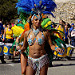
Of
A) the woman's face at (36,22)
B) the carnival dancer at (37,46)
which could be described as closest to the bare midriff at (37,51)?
the carnival dancer at (37,46)

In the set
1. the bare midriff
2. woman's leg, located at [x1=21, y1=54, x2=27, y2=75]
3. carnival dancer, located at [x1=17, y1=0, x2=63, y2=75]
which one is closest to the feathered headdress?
carnival dancer, located at [x1=17, y1=0, x2=63, y2=75]

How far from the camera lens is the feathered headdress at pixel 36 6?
614 centimetres

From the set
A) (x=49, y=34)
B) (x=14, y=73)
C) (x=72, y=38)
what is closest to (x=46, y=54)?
(x=49, y=34)

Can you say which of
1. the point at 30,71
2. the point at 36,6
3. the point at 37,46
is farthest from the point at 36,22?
the point at 30,71

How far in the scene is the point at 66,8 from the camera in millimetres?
27469

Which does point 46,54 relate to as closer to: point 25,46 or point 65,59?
point 25,46

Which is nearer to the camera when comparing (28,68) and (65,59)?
(28,68)

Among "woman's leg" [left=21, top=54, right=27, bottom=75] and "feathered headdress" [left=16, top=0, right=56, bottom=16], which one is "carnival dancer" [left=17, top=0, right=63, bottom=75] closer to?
"feathered headdress" [left=16, top=0, right=56, bottom=16]

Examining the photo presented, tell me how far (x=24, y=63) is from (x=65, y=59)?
7064 millimetres

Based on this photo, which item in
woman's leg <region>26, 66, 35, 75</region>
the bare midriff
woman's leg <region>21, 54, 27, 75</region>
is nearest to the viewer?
woman's leg <region>26, 66, 35, 75</region>

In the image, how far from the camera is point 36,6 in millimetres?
6133

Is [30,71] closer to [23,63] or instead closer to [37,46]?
[37,46]

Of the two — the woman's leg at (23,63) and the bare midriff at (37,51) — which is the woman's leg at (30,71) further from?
the woman's leg at (23,63)

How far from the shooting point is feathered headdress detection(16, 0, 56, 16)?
20.1 feet
